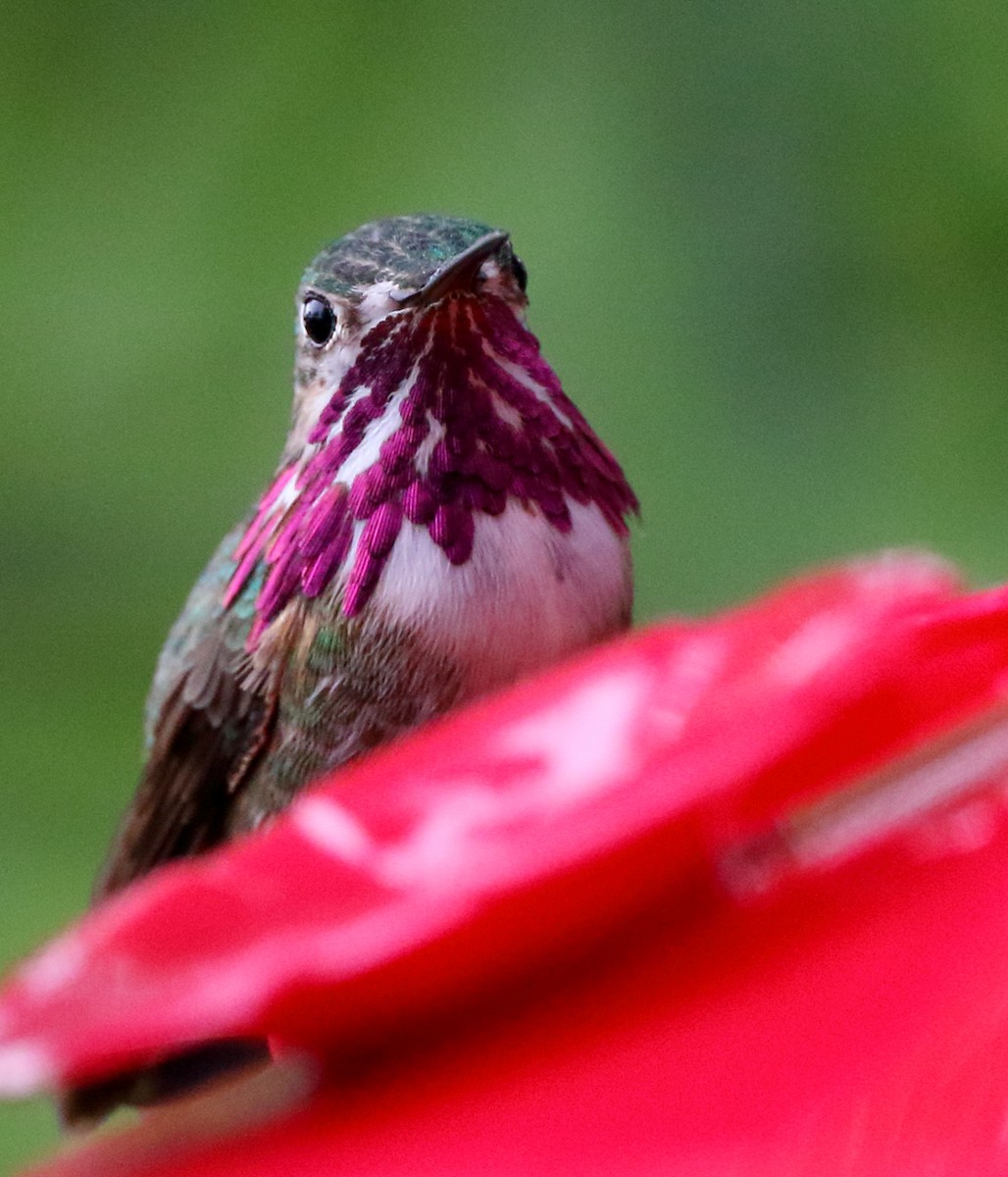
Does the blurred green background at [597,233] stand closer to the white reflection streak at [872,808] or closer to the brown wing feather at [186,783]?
the brown wing feather at [186,783]

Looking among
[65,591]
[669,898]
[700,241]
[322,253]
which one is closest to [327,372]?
[322,253]

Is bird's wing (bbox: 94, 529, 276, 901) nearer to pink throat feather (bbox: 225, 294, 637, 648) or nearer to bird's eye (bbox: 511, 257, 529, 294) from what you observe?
pink throat feather (bbox: 225, 294, 637, 648)

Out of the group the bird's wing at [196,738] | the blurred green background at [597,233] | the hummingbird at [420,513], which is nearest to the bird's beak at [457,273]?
the hummingbird at [420,513]

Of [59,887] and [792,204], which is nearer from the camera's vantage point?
[792,204]

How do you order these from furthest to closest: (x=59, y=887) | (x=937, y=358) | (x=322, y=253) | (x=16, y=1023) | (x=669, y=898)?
1. (x=59, y=887)
2. (x=937, y=358)
3. (x=322, y=253)
4. (x=669, y=898)
5. (x=16, y=1023)

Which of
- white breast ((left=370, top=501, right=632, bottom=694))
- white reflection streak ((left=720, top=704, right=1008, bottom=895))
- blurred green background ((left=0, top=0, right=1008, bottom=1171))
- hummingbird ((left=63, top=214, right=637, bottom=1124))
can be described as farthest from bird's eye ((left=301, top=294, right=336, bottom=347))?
blurred green background ((left=0, top=0, right=1008, bottom=1171))

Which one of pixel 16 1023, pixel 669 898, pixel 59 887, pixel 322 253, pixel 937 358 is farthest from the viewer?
pixel 59 887

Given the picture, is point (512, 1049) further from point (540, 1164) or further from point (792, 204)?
point (792, 204)
